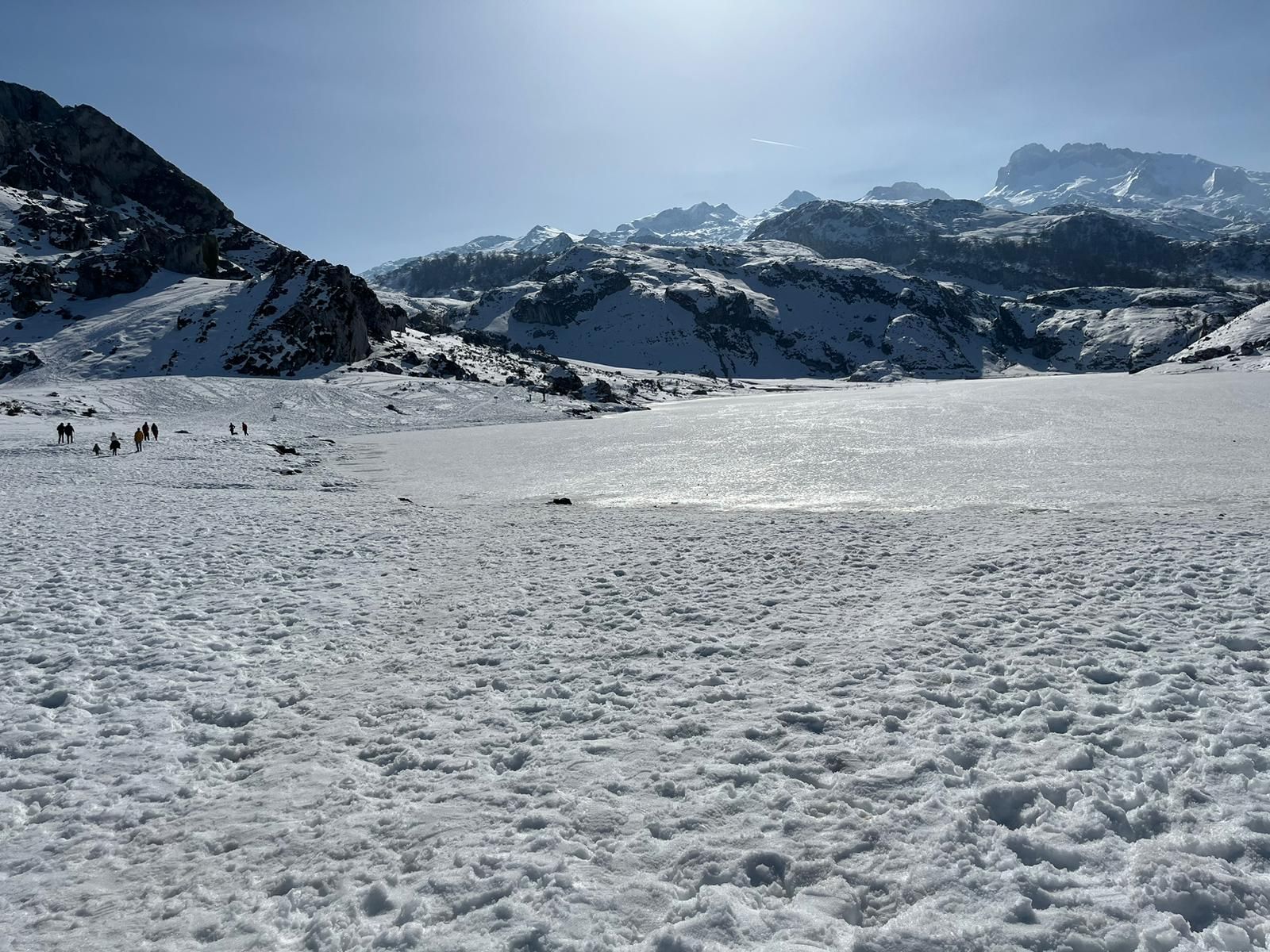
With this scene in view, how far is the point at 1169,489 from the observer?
25.8 meters

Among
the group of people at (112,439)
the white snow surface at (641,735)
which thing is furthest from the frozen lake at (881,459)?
the group of people at (112,439)

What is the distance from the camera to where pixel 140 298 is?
12788 cm

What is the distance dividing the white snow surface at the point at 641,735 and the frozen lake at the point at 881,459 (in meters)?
6.92

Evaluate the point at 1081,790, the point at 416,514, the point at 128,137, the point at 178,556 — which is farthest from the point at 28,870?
the point at 128,137

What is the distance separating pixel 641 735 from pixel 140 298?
15658cm

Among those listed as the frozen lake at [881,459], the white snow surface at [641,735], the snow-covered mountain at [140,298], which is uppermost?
the snow-covered mountain at [140,298]

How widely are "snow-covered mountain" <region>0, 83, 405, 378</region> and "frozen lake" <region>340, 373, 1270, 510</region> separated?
5118 centimetres

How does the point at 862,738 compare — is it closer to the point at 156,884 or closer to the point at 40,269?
the point at 156,884

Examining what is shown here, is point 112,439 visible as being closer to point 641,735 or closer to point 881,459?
point 881,459

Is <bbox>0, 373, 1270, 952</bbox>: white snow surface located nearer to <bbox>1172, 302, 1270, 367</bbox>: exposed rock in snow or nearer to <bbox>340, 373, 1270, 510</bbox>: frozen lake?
<bbox>340, 373, 1270, 510</bbox>: frozen lake

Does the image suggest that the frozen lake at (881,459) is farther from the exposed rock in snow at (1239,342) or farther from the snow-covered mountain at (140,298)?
the exposed rock in snow at (1239,342)

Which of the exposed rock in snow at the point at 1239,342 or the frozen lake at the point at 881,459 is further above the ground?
the exposed rock in snow at the point at 1239,342

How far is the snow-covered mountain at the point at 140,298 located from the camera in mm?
108125

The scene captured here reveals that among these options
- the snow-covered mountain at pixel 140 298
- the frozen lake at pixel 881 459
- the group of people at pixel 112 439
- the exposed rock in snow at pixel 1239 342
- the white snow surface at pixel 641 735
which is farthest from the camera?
the exposed rock in snow at pixel 1239 342
